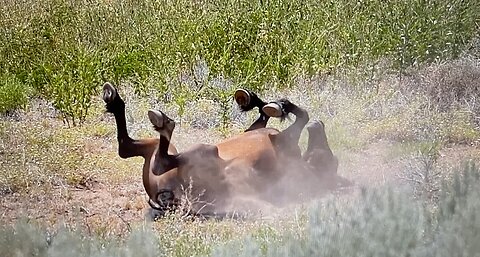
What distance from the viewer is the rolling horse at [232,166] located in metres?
3.54

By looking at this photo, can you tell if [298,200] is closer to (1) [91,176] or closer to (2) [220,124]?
(1) [91,176]

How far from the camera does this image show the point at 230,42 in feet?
20.8

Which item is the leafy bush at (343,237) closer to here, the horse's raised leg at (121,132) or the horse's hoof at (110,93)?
the horse's raised leg at (121,132)

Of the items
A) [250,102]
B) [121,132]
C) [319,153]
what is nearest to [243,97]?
[250,102]

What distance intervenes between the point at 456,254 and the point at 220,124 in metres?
3.17

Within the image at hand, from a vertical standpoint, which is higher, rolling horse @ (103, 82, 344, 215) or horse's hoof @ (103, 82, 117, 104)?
horse's hoof @ (103, 82, 117, 104)

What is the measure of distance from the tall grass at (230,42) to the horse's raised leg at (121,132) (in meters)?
2.04

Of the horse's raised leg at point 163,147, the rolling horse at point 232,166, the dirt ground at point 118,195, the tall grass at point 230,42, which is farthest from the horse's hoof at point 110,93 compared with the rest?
the tall grass at point 230,42

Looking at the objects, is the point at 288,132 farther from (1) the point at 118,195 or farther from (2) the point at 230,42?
(2) the point at 230,42

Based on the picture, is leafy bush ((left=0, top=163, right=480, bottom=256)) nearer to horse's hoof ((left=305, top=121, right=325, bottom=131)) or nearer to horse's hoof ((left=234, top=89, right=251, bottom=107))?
horse's hoof ((left=305, top=121, right=325, bottom=131))

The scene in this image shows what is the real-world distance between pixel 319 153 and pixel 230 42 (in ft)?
8.69

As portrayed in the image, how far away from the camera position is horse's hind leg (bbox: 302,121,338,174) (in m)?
3.86

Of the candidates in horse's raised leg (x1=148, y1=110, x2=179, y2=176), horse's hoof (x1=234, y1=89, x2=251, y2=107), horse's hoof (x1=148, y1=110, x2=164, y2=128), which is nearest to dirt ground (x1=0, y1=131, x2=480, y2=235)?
horse's raised leg (x1=148, y1=110, x2=179, y2=176)

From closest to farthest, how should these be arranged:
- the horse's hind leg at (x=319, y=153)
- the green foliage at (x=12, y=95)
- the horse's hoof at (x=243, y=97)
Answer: the horse's hind leg at (x=319, y=153)
the horse's hoof at (x=243, y=97)
the green foliage at (x=12, y=95)
